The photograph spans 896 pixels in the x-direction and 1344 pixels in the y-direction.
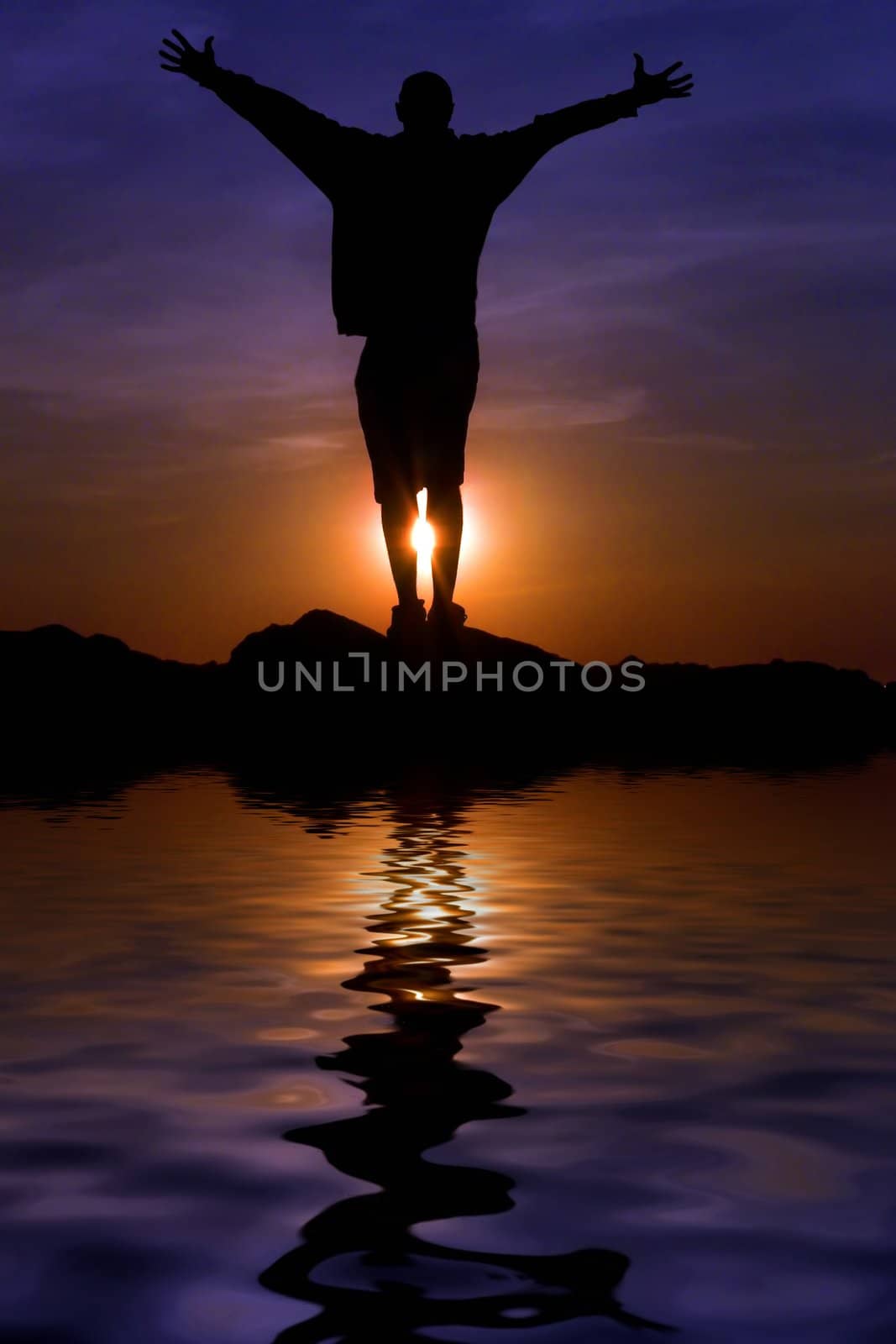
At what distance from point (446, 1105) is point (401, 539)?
8116mm

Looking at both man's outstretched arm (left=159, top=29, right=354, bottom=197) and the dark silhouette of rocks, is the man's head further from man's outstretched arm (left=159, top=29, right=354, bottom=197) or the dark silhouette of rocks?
the dark silhouette of rocks

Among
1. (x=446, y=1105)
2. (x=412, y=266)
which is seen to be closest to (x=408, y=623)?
(x=412, y=266)

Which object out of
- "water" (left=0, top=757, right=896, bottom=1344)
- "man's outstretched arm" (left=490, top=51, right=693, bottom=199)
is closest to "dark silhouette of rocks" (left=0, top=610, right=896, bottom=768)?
"man's outstretched arm" (left=490, top=51, right=693, bottom=199)

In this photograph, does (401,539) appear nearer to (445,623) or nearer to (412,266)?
(445,623)

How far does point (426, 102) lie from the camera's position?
411 inches

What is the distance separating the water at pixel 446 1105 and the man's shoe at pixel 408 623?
460cm

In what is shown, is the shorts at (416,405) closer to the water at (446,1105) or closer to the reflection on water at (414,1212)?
the water at (446,1105)

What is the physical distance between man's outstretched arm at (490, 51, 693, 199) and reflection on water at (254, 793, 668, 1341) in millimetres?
7055

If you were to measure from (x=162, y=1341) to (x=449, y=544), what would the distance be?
903cm

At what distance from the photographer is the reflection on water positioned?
6.73 feet

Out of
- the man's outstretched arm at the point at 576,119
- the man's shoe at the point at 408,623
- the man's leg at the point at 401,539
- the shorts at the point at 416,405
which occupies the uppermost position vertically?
the man's outstretched arm at the point at 576,119

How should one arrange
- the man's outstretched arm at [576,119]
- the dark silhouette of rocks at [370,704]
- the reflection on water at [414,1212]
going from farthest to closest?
the dark silhouette of rocks at [370,704], the man's outstretched arm at [576,119], the reflection on water at [414,1212]

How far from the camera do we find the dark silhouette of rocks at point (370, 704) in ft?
38.4

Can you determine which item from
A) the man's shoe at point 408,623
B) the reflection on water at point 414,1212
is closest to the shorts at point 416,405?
the man's shoe at point 408,623
